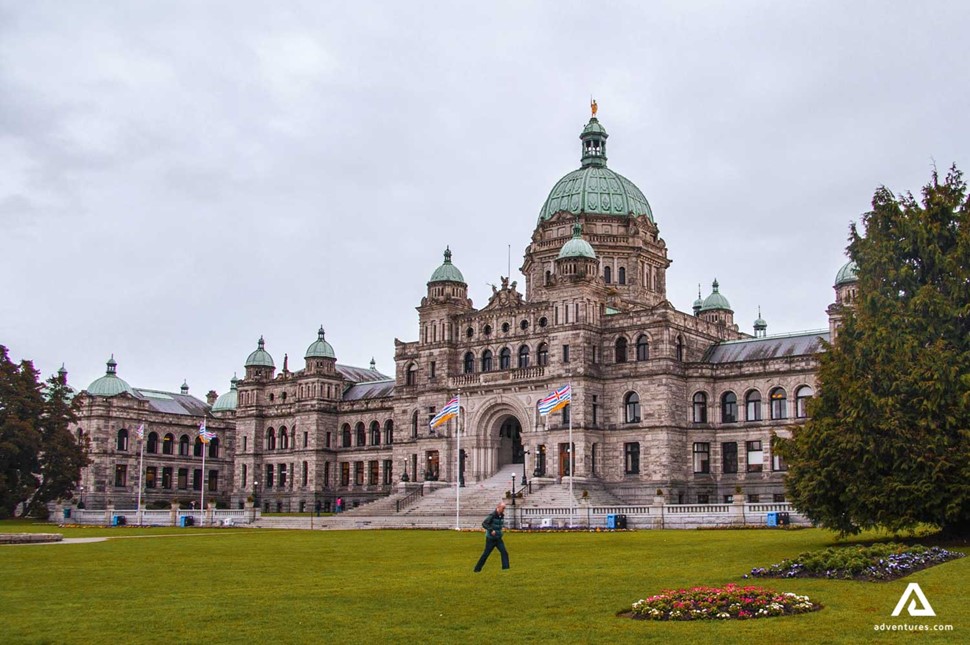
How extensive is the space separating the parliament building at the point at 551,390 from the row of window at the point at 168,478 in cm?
32

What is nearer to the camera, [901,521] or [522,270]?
[901,521]

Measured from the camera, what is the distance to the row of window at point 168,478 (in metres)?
111

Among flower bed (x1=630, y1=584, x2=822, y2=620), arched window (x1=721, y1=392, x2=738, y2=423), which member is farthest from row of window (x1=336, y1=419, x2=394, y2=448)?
flower bed (x1=630, y1=584, x2=822, y2=620)

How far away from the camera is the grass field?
20.0 metres

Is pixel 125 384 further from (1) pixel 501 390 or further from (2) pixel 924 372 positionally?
(2) pixel 924 372

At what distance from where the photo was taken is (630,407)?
81.1m

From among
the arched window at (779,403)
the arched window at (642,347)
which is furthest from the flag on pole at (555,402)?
the arched window at (779,403)

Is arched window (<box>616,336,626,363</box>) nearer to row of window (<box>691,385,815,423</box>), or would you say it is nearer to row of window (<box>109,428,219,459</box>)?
row of window (<box>691,385,815,423</box>)

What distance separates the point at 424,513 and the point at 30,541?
30862 millimetres

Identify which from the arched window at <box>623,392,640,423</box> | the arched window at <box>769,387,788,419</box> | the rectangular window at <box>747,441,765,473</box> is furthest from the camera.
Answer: the arched window at <box>623,392,640,423</box>

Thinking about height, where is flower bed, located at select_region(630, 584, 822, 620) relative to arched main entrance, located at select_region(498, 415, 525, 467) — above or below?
below

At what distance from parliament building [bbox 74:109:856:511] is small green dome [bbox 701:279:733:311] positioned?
0.12 metres

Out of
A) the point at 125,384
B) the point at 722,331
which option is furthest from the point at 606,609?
the point at 125,384

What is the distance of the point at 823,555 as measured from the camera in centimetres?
2842
